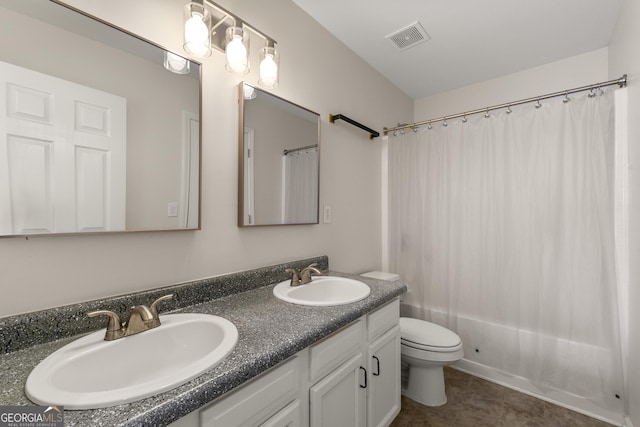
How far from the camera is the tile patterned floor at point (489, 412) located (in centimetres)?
161

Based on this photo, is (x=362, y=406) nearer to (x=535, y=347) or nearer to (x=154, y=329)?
(x=154, y=329)

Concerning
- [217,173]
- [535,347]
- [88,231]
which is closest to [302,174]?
[217,173]

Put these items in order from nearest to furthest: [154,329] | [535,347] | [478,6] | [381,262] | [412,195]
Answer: [154,329] < [478,6] < [535,347] < [412,195] < [381,262]

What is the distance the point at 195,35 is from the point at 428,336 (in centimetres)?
205

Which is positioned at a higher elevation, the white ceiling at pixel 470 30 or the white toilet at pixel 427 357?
the white ceiling at pixel 470 30

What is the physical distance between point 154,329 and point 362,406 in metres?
0.95

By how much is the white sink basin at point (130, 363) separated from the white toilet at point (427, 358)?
1.31 m

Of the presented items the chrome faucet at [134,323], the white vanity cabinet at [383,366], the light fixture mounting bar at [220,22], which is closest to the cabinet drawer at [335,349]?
the white vanity cabinet at [383,366]

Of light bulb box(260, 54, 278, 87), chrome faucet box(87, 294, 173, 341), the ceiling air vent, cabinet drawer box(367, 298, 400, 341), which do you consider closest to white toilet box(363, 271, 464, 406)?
cabinet drawer box(367, 298, 400, 341)

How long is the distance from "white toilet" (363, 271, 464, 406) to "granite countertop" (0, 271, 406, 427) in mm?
630

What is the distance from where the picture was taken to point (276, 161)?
1524mm

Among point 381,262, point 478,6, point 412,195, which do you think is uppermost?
point 478,6

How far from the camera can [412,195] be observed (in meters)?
2.34

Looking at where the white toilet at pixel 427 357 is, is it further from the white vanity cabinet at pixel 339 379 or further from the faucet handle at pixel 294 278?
the faucet handle at pixel 294 278
